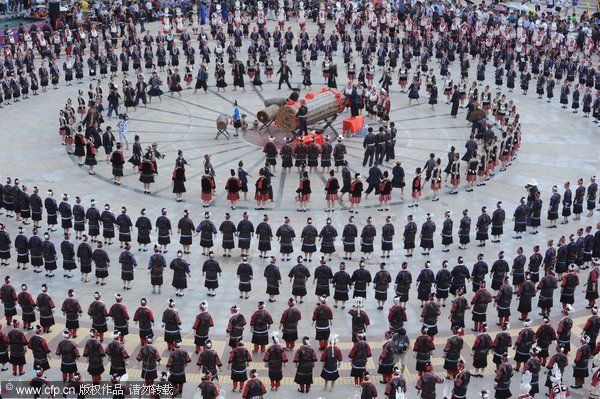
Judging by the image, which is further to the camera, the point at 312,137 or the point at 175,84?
the point at 175,84

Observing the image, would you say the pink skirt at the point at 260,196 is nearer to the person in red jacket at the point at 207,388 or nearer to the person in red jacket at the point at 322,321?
the person in red jacket at the point at 322,321

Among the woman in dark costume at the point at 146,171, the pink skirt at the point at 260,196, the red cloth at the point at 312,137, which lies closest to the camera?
the pink skirt at the point at 260,196

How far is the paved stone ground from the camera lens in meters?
28.8

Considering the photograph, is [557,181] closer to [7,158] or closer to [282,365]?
[282,365]

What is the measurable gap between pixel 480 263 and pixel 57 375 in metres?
14.2

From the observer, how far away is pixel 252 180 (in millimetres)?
40344

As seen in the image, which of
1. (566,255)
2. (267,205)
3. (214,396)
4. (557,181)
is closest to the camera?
(214,396)

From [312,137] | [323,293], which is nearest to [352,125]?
[312,137]

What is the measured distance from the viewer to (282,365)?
26.0 meters

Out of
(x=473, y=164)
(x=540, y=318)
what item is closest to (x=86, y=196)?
(x=473, y=164)

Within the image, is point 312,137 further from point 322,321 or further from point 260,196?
point 322,321

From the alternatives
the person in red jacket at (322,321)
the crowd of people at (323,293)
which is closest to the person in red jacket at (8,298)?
the crowd of people at (323,293)

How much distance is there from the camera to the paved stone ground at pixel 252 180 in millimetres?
28766

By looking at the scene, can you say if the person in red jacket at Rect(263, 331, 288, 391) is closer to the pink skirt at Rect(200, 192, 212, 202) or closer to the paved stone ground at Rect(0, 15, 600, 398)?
the paved stone ground at Rect(0, 15, 600, 398)
